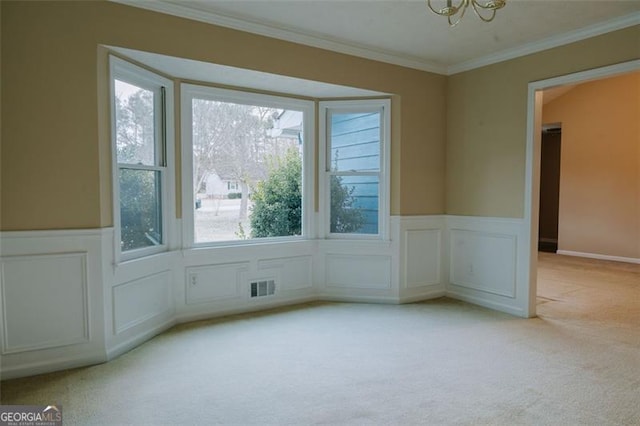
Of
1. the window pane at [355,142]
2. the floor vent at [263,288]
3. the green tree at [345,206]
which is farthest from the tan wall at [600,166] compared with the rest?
the floor vent at [263,288]

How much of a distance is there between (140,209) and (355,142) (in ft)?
7.79

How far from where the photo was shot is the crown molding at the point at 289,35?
10.3 ft

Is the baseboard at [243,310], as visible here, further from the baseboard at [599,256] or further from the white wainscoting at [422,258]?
the baseboard at [599,256]

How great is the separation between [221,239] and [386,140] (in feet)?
6.81

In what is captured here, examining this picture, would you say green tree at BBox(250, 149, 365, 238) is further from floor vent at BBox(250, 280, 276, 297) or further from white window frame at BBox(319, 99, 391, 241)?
floor vent at BBox(250, 280, 276, 297)

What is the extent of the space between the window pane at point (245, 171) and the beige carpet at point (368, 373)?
3.07ft

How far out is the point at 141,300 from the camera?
340cm

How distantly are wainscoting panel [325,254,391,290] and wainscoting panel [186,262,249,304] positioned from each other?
100 cm

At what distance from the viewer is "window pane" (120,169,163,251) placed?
3328 millimetres

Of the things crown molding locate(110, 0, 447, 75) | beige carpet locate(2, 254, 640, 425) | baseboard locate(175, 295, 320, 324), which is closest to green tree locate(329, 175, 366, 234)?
baseboard locate(175, 295, 320, 324)

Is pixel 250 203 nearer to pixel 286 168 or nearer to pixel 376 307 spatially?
pixel 286 168

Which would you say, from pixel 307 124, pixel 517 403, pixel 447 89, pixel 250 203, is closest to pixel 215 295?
pixel 250 203

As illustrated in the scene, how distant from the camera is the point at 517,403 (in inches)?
95.5

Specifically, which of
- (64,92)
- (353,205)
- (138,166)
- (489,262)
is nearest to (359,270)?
(353,205)
